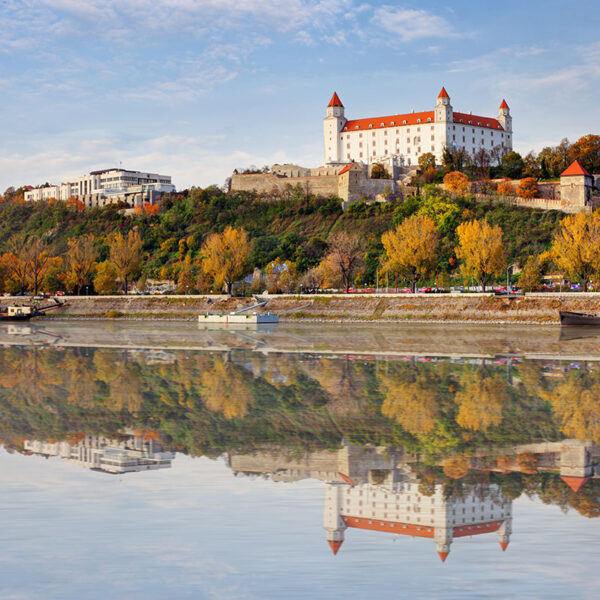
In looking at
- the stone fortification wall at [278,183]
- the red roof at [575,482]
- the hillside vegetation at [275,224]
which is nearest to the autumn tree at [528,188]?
the hillside vegetation at [275,224]

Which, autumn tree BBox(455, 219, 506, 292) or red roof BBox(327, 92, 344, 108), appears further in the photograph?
red roof BBox(327, 92, 344, 108)

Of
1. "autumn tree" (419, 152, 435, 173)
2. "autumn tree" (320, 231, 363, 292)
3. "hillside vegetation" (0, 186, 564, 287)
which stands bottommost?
"autumn tree" (320, 231, 363, 292)

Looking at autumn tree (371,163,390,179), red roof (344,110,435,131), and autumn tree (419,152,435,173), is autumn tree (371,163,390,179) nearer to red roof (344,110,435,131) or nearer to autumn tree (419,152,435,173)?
autumn tree (419,152,435,173)

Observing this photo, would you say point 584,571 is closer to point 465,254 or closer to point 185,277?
point 465,254

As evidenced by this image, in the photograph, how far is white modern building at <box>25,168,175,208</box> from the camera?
478 ft

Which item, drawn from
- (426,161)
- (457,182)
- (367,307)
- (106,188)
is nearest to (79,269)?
(367,307)

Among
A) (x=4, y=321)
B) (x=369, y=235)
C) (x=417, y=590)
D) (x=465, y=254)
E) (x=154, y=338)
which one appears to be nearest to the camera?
(x=417, y=590)

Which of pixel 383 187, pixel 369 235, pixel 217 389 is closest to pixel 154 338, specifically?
pixel 217 389

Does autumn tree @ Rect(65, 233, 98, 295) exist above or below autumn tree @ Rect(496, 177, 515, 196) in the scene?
below

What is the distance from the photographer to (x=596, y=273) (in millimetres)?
54031

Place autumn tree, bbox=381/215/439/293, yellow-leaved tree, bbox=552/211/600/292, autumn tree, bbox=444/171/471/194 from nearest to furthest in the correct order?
yellow-leaved tree, bbox=552/211/600/292 → autumn tree, bbox=381/215/439/293 → autumn tree, bbox=444/171/471/194

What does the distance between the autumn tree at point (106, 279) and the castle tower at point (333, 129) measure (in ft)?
183

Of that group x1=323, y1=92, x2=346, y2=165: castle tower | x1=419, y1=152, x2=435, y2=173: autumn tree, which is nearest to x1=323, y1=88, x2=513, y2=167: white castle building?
x1=323, y1=92, x2=346, y2=165: castle tower

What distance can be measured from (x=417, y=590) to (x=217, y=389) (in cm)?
1189
